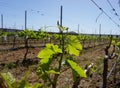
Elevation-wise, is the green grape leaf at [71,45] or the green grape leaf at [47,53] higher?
the green grape leaf at [71,45]

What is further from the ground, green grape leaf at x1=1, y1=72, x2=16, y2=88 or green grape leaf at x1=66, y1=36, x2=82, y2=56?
green grape leaf at x1=66, y1=36, x2=82, y2=56

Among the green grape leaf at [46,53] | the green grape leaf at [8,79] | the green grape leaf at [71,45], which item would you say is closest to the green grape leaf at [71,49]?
the green grape leaf at [71,45]

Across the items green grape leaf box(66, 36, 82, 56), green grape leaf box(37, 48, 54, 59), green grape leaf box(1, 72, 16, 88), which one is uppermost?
green grape leaf box(66, 36, 82, 56)

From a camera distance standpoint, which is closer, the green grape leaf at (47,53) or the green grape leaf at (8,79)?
the green grape leaf at (8,79)

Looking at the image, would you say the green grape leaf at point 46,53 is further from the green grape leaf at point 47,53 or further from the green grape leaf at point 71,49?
the green grape leaf at point 71,49

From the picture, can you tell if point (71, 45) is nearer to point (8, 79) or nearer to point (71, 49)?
point (71, 49)

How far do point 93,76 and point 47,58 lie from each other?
7239 millimetres

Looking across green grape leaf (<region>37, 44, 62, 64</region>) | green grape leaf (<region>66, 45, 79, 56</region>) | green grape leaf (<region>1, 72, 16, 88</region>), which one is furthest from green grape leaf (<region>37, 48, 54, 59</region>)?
green grape leaf (<region>1, 72, 16, 88</region>)

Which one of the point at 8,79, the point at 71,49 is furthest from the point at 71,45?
the point at 8,79

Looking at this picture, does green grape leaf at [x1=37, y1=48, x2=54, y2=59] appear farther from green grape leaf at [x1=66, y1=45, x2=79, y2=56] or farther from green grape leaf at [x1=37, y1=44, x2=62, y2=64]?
green grape leaf at [x1=66, y1=45, x2=79, y2=56]

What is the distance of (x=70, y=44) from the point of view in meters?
1.70

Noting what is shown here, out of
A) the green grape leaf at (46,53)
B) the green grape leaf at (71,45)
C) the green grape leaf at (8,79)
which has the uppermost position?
the green grape leaf at (71,45)

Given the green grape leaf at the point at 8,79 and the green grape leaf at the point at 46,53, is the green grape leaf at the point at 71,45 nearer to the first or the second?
the green grape leaf at the point at 46,53

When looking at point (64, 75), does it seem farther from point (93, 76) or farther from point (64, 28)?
point (64, 28)
